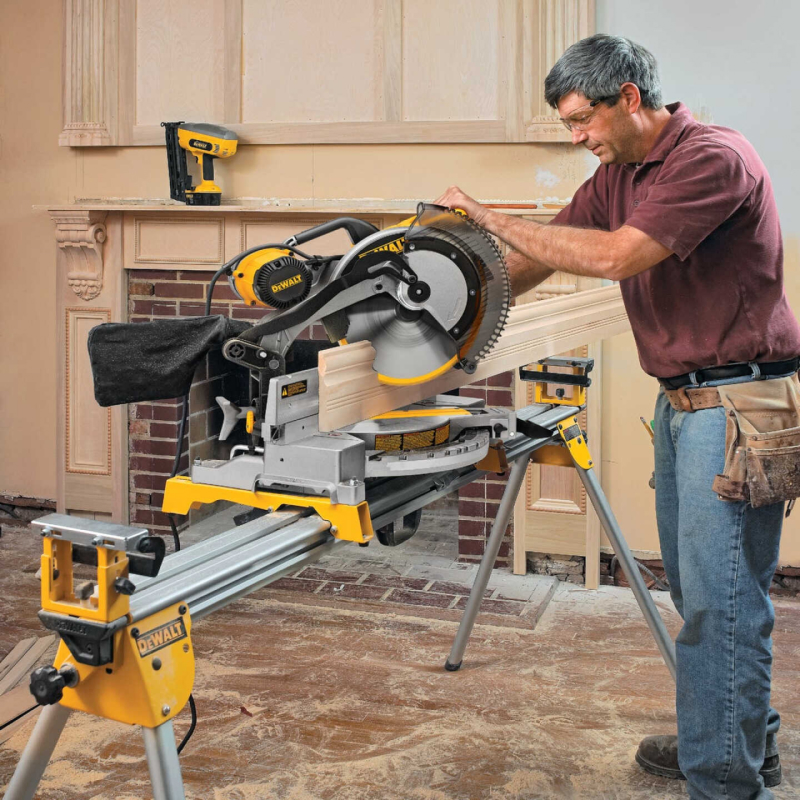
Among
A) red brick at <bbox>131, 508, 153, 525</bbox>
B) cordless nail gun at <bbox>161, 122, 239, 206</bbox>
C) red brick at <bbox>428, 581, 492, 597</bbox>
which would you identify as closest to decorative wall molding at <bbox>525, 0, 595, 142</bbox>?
cordless nail gun at <bbox>161, 122, 239, 206</bbox>

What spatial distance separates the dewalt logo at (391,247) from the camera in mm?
1774

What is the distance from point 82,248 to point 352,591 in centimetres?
173

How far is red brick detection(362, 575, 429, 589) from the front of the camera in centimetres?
354

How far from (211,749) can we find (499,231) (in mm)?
1389

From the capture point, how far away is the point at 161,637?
124 cm

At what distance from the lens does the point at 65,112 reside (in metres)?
3.95

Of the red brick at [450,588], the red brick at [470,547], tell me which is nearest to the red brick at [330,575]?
the red brick at [450,588]

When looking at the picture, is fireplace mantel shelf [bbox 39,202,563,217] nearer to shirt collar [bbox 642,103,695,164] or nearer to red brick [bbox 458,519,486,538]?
red brick [bbox 458,519,486,538]

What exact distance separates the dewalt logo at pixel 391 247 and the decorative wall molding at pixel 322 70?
1829 mm

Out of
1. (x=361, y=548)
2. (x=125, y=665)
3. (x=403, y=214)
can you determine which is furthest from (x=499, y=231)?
(x=361, y=548)

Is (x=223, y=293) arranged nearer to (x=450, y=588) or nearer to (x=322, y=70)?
(x=322, y=70)

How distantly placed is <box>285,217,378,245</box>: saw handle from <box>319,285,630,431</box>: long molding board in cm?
24

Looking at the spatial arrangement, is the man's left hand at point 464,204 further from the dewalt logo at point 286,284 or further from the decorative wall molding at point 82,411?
the decorative wall molding at point 82,411

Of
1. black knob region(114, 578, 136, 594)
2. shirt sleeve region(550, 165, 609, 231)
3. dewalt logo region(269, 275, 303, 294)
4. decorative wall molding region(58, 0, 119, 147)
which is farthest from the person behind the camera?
decorative wall molding region(58, 0, 119, 147)
